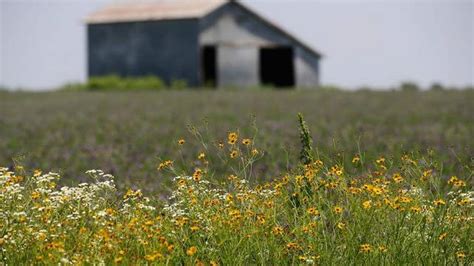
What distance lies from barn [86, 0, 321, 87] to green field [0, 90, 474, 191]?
43.8 feet

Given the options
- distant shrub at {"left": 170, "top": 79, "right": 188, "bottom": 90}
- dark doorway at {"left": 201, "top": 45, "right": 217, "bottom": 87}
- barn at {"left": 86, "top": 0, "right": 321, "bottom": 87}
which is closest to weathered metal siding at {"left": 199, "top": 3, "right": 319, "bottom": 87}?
barn at {"left": 86, "top": 0, "right": 321, "bottom": 87}

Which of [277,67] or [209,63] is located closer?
[209,63]

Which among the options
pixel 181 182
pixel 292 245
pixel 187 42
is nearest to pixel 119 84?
pixel 187 42

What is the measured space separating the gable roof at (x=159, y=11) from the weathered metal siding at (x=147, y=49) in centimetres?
31

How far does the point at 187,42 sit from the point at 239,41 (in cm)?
385

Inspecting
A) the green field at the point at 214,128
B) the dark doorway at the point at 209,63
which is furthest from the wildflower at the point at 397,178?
the dark doorway at the point at 209,63

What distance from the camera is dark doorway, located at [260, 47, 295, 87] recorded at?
50378 mm

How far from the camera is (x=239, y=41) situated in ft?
154

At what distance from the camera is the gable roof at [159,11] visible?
44781 mm

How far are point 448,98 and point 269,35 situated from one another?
21856 millimetres

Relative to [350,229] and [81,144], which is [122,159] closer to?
[81,144]

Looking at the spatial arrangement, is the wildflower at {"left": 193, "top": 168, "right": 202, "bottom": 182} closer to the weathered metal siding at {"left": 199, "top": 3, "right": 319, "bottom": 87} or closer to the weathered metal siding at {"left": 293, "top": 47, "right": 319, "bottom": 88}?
the weathered metal siding at {"left": 199, "top": 3, "right": 319, "bottom": 87}

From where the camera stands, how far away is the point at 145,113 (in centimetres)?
2367

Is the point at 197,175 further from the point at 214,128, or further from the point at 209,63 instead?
the point at 209,63
